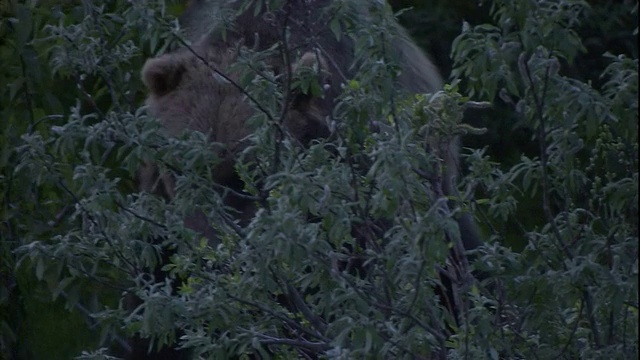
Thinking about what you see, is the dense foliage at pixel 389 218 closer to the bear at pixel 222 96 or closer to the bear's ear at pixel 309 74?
the bear's ear at pixel 309 74

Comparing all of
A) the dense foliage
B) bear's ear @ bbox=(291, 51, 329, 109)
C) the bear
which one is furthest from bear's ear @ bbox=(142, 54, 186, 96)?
bear's ear @ bbox=(291, 51, 329, 109)

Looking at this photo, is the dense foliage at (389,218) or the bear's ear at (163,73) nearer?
the dense foliage at (389,218)

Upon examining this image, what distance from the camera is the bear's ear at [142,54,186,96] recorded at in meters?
4.63

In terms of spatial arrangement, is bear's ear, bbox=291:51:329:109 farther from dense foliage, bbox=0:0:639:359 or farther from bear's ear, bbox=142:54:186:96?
bear's ear, bbox=142:54:186:96

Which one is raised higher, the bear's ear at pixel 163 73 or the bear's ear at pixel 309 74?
the bear's ear at pixel 309 74

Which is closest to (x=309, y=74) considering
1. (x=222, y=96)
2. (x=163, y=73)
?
(x=222, y=96)

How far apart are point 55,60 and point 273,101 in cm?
72

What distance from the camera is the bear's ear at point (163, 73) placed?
4.63 metres

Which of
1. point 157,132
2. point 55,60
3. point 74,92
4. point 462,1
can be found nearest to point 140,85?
point 74,92

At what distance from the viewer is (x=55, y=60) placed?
3.47m

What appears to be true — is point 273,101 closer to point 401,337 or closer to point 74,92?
point 401,337

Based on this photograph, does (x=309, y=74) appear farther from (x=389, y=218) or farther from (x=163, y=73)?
(x=163, y=73)

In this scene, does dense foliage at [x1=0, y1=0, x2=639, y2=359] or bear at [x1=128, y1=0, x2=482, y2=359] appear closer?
dense foliage at [x1=0, y1=0, x2=639, y2=359]

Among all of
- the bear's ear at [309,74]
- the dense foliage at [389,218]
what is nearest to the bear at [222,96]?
the bear's ear at [309,74]
